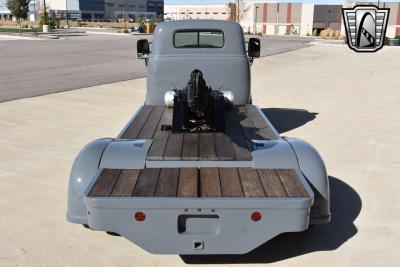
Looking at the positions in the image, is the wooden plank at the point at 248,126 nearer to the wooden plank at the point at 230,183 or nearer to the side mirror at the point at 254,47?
the wooden plank at the point at 230,183

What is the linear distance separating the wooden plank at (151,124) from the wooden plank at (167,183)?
983 millimetres


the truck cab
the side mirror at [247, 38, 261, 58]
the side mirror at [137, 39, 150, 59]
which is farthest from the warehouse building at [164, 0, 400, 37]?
the truck cab

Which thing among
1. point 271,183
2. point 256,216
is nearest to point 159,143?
point 271,183

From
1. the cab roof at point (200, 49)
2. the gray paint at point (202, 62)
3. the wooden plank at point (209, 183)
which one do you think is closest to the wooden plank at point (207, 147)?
the wooden plank at point (209, 183)

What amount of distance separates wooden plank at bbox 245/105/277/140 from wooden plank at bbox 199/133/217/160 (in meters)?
0.61

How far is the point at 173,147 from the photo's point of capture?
392cm

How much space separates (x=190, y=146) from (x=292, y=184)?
110cm

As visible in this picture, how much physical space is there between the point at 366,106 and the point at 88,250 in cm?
860

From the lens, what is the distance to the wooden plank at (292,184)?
3.09 m

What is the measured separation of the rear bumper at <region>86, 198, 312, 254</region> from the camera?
9.87ft

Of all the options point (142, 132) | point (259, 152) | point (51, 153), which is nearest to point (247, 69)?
point (142, 132)

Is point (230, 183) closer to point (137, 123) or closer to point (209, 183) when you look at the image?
point (209, 183)

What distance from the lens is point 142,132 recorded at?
4.61 metres

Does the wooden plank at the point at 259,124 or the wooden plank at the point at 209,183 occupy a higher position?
the wooden plank at the point at 259,124
